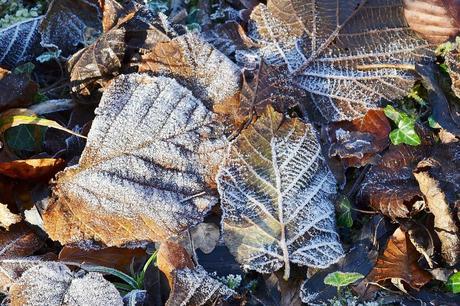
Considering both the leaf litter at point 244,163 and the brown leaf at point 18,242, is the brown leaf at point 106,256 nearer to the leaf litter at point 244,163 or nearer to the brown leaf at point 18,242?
the leaf litter at point 244,163

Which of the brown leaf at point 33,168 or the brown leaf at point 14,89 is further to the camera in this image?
the brown leaf at point 14,89

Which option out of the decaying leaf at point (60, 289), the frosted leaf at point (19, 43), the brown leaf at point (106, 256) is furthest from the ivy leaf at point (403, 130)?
the frosted leaf at point (19, 43)

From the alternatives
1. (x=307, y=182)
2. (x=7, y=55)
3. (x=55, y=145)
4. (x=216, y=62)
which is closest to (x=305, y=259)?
(x=307, y=182)

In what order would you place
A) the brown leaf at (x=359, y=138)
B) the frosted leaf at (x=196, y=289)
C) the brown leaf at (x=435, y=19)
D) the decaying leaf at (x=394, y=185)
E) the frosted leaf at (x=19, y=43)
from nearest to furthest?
the frosted leaf at (x=196, y=289)
the decaying leaf at (x=394, y=185)
the brown leaf at (x=359, y=138)
the brown leaf at (x=435, y=19)
the frosted leaf at (x=19, y=43)

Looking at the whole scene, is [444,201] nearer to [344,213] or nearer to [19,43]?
[344,213]

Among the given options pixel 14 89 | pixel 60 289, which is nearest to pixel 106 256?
pixel 60 289

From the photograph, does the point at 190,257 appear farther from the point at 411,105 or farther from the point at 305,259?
the point at 411,105
